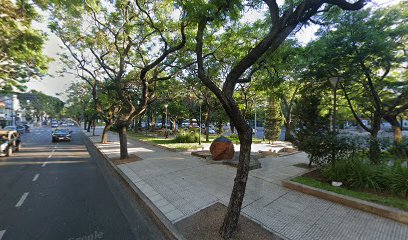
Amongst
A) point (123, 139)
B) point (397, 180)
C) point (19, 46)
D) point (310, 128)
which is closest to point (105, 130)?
point (123, 139)

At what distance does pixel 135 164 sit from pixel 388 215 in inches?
359

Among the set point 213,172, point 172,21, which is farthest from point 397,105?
point 172,21

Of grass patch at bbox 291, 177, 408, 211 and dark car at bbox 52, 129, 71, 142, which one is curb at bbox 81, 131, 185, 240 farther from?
dark car at bbox 52, 129, 71, 142

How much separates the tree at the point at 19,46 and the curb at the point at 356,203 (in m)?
12.3

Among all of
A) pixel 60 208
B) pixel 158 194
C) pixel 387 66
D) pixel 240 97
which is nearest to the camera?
pixel 60 208

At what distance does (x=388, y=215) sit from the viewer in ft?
13.5

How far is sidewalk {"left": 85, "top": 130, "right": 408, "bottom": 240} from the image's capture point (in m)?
3.71

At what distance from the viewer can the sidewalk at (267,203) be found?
3.71 m

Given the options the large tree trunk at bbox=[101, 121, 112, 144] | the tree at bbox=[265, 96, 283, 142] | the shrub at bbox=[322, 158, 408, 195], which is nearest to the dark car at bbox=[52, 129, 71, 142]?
the large tree trunk at bbox=[101, 121, 112, 144]

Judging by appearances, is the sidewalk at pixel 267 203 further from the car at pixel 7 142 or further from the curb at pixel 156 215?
the car at pixel 7 142

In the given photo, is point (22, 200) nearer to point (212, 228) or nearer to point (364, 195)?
point (212, 228)

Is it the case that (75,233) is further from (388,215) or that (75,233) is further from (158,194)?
(388,215)

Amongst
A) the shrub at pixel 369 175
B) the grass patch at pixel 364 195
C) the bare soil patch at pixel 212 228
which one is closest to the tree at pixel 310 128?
the shrub at pixel 369 175

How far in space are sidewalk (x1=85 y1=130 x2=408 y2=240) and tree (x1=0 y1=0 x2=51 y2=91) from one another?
309 inches
